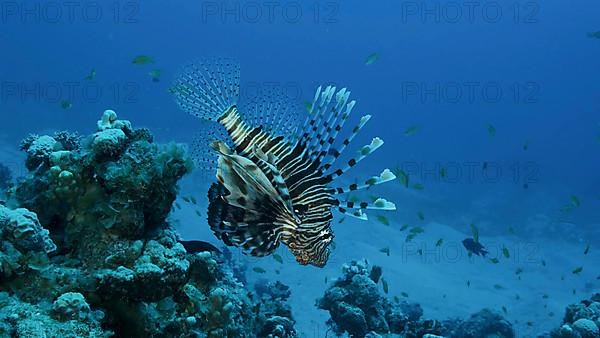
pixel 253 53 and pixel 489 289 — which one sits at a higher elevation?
pixel 253 53

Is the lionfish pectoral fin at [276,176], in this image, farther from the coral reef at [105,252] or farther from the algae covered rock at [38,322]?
the algae covered rock at [38,322]

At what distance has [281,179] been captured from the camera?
8.30 feet

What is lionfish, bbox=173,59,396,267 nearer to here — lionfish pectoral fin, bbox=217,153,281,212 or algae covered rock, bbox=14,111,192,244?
lionfish pectoral fin, bbox=217,153,281,212

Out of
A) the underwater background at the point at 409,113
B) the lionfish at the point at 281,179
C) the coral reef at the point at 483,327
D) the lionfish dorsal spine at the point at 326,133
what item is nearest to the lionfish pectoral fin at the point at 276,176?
the lionfish at the point at 281,179

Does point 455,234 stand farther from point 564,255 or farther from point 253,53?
point 253,53

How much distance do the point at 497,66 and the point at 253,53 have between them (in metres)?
42.5

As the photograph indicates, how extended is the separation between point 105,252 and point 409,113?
7381cm

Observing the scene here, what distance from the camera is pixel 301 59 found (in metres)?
82.7

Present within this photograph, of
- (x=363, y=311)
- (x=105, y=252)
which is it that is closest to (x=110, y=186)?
(x=105, y=252)

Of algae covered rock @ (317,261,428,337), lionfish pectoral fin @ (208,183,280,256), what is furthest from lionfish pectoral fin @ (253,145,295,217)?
algae covered rock @ (317,261,428,337)

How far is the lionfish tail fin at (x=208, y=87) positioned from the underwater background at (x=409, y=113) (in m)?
0.17

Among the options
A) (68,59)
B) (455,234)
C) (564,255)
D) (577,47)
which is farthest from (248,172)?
(577,47)

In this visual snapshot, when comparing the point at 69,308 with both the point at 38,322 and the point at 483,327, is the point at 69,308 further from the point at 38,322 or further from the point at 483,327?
the point at 483,327

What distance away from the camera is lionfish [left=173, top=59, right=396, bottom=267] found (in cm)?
263
